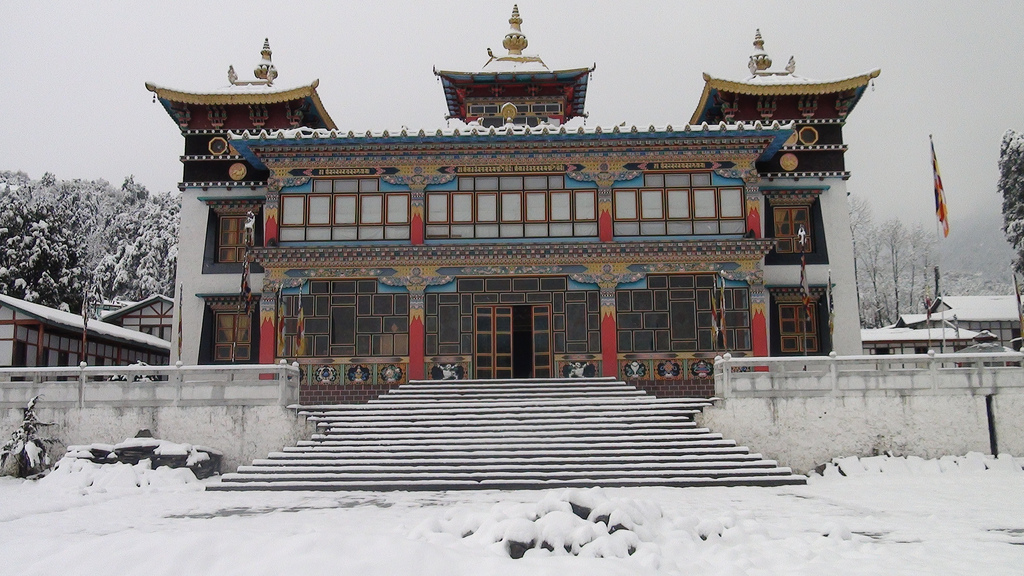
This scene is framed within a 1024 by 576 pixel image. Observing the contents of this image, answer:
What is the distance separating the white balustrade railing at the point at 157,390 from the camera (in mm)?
20109

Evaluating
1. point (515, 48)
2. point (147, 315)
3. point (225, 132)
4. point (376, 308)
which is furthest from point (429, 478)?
point (147, 315)

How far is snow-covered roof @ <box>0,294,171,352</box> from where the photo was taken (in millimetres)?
26406

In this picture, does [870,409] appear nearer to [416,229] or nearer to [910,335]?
[416,229]

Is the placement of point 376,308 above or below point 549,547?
above

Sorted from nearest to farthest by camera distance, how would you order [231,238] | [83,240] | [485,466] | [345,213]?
[485,466]
[345,213]
[231,238]
[83,240]

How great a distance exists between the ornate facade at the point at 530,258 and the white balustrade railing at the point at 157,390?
4.44 meters

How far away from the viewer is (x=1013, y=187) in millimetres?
40156

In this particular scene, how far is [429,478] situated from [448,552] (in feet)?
25.8

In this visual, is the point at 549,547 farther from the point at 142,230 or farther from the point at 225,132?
the point at 142,230

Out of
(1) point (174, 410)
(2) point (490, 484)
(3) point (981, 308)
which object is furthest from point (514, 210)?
(3) point (981, 308)

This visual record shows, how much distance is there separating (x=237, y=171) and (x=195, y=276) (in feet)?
12.8

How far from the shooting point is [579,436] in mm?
19016

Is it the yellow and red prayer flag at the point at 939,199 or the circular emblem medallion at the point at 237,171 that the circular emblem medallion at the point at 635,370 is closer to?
the yellow and red prayer flag at the point at 939,199

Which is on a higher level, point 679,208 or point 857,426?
point 679,208
